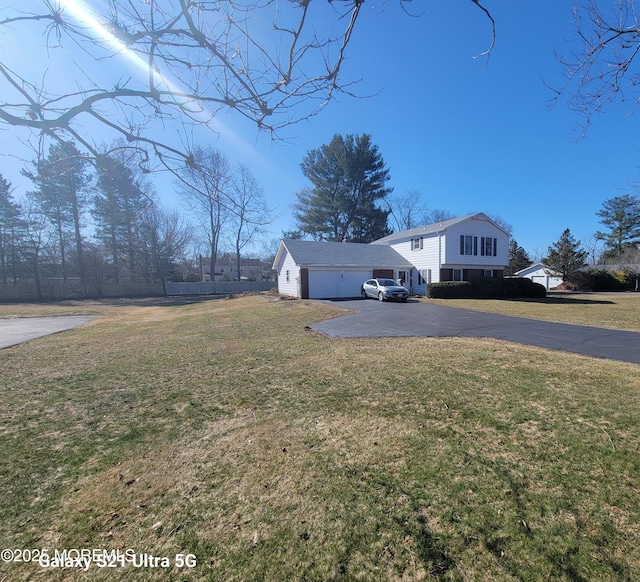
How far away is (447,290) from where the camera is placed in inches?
795

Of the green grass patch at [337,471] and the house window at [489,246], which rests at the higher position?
the house window at [489,246]

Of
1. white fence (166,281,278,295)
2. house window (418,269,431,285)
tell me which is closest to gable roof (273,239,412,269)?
house window (418,269,431,285)

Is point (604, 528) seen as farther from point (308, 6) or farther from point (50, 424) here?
point (50, 424)

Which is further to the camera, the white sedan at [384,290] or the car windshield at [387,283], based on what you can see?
the car windshield at [387,283]

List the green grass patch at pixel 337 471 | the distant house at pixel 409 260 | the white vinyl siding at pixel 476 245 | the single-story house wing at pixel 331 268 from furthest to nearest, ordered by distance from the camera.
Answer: the white vinyl siding at pixel 476 245 → the distant house at pixel 409 260 → the single-story house wing at pixel 331 268 → the green grass patch at pixel 337 471

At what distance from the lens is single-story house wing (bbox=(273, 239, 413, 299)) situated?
21.0 meters

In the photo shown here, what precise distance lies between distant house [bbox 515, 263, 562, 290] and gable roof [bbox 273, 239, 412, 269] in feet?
63.7

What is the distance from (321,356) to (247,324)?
5314 millimetres

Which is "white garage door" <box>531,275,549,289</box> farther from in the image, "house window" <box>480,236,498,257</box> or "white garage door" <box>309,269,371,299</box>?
"white garage door" <box>309,269,371,299</box>

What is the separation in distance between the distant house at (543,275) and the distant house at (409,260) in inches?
508

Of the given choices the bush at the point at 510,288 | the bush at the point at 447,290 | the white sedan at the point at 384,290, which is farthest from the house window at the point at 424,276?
the bush at the point at 510,288

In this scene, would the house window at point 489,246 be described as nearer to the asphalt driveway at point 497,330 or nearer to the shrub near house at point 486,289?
the shrub near house at point 486,289

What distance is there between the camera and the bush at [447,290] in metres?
20.2

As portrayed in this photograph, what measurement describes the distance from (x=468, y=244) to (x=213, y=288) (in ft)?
93.4
